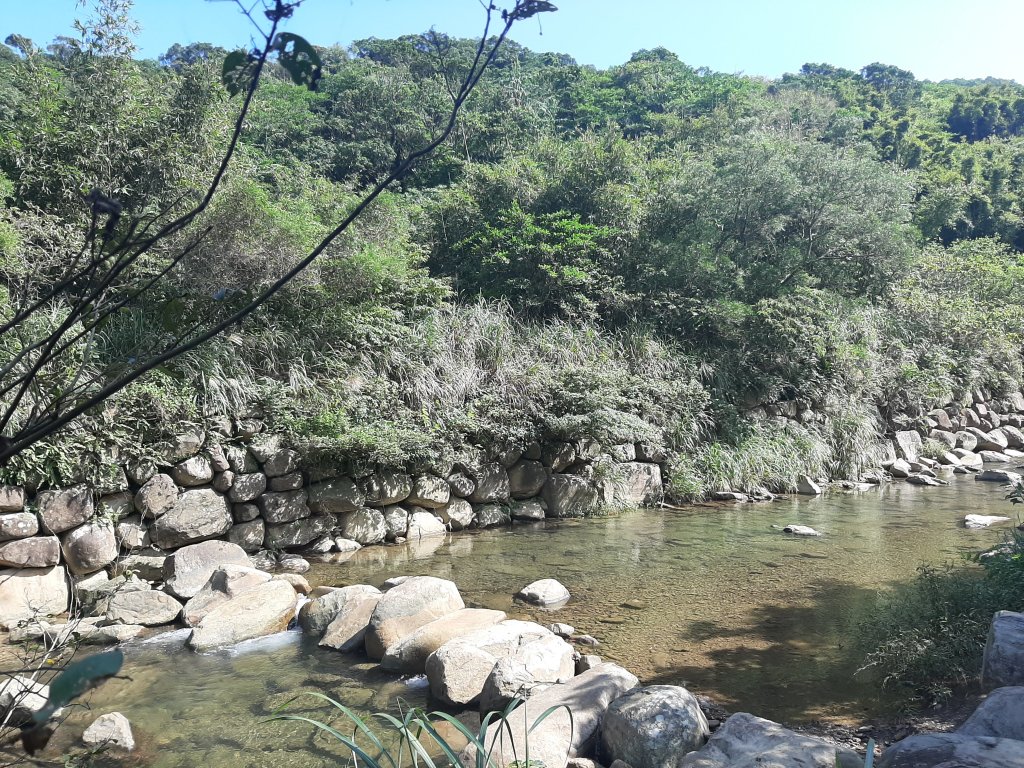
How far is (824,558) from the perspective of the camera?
7.00 meters

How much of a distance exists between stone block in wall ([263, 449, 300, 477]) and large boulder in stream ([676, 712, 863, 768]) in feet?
18.1

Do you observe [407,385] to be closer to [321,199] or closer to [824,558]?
[321,199]

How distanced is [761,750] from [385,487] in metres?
5.71

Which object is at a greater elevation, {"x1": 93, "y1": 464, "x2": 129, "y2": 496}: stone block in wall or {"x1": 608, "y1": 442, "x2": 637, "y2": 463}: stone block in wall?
{"x1": 93, "y1": 464, "x2": 129, "y2": 496}: stone block in wall

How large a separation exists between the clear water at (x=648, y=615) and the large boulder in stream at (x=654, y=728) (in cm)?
68

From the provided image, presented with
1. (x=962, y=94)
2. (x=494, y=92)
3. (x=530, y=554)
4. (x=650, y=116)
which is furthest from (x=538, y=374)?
(x=962, y=94)

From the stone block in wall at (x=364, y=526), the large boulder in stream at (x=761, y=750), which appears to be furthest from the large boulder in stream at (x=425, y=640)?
the stone block in wall at (x=364, y=526)

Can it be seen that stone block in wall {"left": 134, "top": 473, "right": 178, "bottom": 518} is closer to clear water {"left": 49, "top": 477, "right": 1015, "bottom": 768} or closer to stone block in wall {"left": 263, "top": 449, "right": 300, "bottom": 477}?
stone block in wall {"left": 263, "top": 449, "right": 300, "bottom": 477}


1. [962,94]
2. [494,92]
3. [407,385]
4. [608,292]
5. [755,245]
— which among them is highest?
[962,94]

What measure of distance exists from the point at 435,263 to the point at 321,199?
2651 mm

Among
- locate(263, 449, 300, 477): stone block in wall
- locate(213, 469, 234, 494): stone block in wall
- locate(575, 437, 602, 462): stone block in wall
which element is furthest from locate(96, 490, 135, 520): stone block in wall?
locate(575, 437, 602, 462): stone block in wall

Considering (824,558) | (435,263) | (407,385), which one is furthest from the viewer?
(435,263)

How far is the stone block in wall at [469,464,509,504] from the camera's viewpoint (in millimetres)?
9016

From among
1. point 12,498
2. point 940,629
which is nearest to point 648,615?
point 940,629
